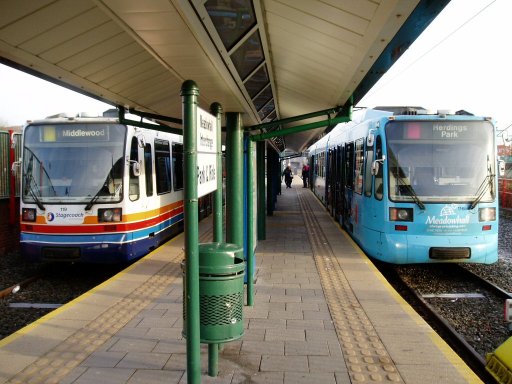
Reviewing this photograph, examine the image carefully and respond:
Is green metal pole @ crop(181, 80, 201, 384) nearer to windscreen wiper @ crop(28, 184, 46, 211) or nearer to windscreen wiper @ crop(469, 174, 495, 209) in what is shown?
windscreen wiper @ crop(28, 184, 46, 211)

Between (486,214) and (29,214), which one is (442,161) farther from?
(29,214)

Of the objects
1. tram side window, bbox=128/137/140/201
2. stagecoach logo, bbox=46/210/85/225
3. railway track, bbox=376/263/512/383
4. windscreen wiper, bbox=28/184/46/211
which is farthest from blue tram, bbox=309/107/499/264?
windscreen wiper, bbox=28/184/46/211

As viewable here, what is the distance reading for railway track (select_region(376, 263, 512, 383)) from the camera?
17.6 feet

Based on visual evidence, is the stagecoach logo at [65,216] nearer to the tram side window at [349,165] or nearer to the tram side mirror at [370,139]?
the tram side mirror at [370,139]

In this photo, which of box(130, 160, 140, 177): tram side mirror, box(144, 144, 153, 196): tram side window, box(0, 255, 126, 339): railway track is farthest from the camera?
box(144, 144, 153, 196): tram side window

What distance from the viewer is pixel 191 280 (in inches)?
125

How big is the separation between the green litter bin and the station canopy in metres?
1.46

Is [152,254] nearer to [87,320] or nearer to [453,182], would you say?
[87,320]

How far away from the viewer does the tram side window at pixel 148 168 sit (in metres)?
9.00

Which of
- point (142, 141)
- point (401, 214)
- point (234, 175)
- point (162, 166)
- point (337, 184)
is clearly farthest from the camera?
point (337, 184)

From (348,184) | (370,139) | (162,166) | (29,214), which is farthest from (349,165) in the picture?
(29,214)

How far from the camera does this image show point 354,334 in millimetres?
4781

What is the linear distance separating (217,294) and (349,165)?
8045 millimetres

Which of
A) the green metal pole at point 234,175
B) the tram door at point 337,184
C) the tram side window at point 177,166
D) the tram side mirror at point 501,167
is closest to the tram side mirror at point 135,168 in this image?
the tram side window at point 177,166
